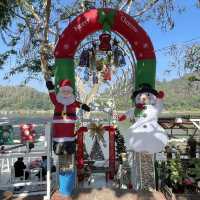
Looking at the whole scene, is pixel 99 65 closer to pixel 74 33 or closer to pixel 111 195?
pixel 74 33

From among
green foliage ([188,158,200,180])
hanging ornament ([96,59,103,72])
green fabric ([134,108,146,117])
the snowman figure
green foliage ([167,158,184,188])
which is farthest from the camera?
hanging ornament ([96,59,103,72])

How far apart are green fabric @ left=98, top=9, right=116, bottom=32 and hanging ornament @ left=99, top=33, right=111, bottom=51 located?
36 cm

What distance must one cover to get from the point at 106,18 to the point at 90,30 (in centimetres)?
33

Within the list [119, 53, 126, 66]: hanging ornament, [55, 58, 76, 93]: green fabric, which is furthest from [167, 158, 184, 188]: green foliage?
[55, 58, 76, 93]: green fabric

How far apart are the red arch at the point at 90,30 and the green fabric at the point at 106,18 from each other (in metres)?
0.05

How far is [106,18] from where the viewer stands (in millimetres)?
6523

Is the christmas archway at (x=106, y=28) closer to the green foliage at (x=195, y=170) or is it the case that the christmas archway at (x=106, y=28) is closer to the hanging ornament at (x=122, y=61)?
the hanging ornament at (x=122, y=61)

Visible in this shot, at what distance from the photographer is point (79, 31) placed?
6473 mm

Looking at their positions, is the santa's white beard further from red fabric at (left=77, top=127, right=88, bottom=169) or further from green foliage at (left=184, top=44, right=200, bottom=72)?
green foliage at (left=184, top=44, right=200, bottom=72)

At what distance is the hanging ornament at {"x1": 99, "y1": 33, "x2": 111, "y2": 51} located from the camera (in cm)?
694

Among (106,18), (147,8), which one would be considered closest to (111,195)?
(106,18)

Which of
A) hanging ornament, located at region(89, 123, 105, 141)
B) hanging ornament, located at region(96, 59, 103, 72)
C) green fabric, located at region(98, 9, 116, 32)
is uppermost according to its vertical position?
green fabric, located at region(98, 9, 116, 32)

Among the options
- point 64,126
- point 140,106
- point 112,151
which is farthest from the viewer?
point 112,151

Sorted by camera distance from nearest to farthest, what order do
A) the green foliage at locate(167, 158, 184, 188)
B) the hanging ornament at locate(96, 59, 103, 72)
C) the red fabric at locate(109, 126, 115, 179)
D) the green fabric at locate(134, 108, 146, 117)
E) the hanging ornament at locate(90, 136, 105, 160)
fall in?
the green fabric at locate(134, 108, 146, 117)
the green foliage at locate(167, 158, 184, 188)
the red fabric at locate(109, 126, 115, 179)
the hanging ornament at locate(96, 59, 103, 72)
the hanging ornament at locate(90, 136, 105, 160)
